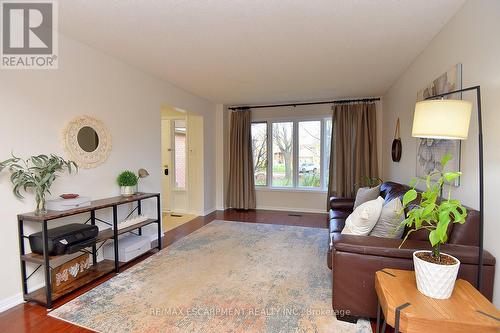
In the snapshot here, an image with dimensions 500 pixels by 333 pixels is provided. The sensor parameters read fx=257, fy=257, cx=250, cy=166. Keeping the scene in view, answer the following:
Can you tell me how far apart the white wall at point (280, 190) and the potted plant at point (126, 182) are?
9.53 feet

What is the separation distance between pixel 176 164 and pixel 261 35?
3881mm

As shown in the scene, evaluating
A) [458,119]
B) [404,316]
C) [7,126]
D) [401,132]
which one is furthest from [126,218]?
[401,132]

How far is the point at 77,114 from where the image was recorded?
2711mm

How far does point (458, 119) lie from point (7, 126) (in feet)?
10.6

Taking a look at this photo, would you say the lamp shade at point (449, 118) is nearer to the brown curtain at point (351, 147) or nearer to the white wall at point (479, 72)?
the white wall at point (479, 72)

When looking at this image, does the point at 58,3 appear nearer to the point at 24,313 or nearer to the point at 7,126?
the point at 7,126

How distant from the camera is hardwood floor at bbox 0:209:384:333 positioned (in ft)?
6.18

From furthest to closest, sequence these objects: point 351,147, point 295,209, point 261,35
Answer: point 295,209
point 351,147
point 261,35

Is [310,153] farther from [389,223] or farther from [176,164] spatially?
[389,223]

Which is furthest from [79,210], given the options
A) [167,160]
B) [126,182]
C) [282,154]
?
[282,154]

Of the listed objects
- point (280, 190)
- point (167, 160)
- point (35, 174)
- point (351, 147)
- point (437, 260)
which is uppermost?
point (351, 147)

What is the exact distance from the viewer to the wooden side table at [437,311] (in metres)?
1.19

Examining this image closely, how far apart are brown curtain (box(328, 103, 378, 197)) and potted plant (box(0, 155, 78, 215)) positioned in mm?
4591

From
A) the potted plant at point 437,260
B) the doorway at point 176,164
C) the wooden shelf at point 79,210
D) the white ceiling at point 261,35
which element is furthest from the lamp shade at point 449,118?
the doorway at point 176,164
